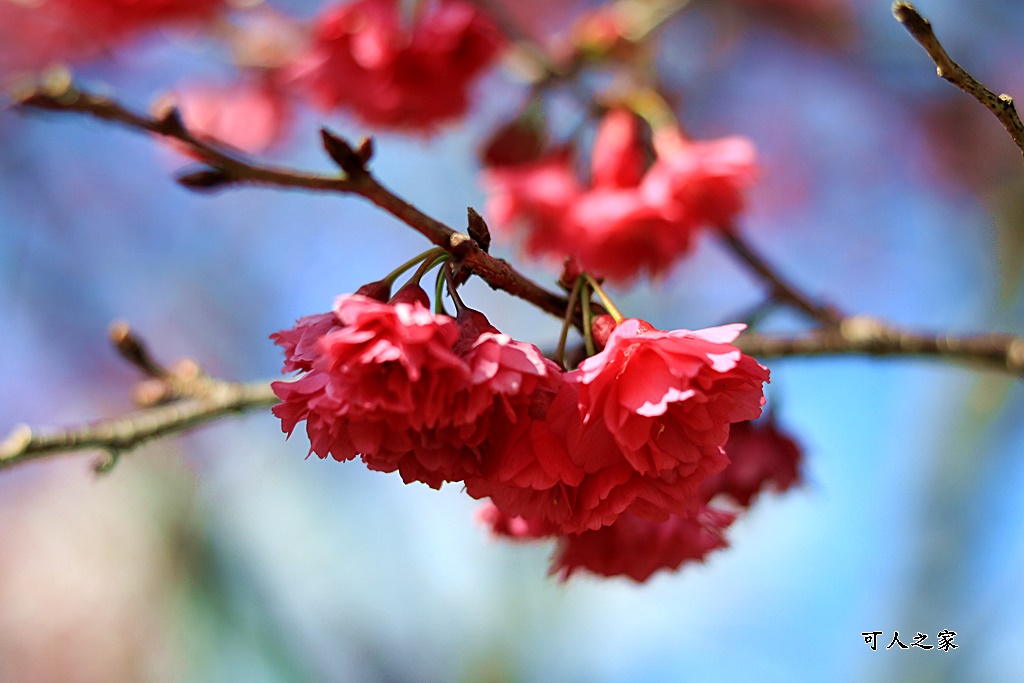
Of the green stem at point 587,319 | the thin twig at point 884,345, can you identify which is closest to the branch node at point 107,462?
the green stem at point 587,319

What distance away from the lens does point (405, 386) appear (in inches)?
27.2

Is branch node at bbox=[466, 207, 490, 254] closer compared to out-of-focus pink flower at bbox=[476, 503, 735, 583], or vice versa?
branch node at bbox=[466, 207, 490, 254]

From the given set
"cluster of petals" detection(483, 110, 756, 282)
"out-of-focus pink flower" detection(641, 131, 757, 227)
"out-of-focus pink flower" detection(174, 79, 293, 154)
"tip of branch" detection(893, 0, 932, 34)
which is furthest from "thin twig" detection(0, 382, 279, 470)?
"out-of-focus pink flower" detection(174, 79, 293, 154)

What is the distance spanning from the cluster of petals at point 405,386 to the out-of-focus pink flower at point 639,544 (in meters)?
0.28

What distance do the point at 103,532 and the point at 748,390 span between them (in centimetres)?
425

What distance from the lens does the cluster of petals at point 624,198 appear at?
153cm

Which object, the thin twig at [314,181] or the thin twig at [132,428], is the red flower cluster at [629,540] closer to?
the thin twig at [314,181]

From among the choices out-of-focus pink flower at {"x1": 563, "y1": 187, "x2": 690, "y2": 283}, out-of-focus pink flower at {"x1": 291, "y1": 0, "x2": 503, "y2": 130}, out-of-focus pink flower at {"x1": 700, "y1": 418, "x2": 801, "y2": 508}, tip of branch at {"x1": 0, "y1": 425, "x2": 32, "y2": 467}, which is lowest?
tip of branch at {"x1": 0, "y1": 425, "x2": 32, "y2": 467}

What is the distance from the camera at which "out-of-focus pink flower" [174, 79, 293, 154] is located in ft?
7.87

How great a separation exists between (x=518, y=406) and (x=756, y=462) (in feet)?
2.28

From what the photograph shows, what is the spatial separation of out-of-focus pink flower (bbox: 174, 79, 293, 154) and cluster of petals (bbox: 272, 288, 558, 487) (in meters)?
1.85

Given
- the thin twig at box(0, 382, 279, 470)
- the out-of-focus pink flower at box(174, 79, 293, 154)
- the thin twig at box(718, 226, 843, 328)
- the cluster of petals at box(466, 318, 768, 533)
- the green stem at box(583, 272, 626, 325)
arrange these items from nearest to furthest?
1. the cluster of petals at box(466, 318, 768, 533)
2. the green stem at box(583, 272, 626, 325)
3. the thin twig at box(0, 382, 279, 470)
4. the thin twig at box(718, 226, 843, 328)
5. the out-of-focus pink flower at box(174, 79, 293, 154)

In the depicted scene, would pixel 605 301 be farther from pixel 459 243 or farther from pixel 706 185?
pixel 706 185

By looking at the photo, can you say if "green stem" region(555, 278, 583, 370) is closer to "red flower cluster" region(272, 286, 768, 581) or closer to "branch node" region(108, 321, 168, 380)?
"red flower cluster" region(272, 286, 768, 581)
